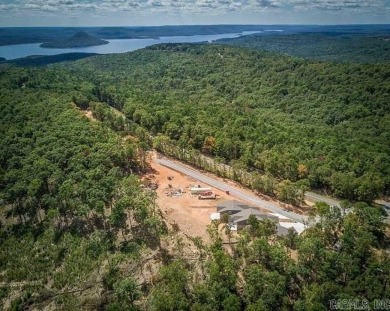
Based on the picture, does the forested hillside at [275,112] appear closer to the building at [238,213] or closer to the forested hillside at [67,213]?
the building at [238,213]

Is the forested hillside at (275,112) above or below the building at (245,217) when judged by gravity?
above

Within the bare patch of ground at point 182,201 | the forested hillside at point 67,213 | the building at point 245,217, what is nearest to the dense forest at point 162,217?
the forested hillside at point 67,213

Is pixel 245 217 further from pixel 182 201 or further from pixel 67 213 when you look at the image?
pixel 67 213

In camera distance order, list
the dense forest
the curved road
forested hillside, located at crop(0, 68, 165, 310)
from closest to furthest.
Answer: the dense forest < forested hillside, located at crop(0, 68, 165, 310) < the curved road

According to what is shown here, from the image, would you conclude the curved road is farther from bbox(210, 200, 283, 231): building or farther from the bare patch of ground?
bbox(210, 200, 283, 231): building

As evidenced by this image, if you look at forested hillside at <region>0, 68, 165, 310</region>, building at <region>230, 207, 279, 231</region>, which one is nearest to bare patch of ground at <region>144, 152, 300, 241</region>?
building at <region>230, 207, 279, 231</region>
